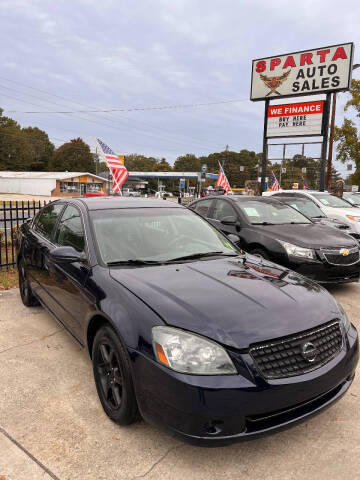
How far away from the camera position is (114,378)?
8.09ft

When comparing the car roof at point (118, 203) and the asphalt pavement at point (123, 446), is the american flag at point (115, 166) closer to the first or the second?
the car roof at point (118, 203)

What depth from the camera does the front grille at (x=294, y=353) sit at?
201 centimetres

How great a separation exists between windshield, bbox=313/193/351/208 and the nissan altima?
8.23m

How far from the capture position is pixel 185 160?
125750mm

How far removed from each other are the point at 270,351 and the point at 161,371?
0.62m

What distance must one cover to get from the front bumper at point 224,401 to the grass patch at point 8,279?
459 centimetres

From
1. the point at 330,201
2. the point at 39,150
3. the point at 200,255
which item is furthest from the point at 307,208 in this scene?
the point at 39,150

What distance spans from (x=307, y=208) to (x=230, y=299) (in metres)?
7.39

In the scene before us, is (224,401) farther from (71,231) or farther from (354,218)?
(354,218)

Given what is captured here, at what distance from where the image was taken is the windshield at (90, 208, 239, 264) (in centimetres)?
306

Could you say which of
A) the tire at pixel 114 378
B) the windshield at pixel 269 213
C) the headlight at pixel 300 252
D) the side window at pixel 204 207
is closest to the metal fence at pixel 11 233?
the side window at pixel 204 207

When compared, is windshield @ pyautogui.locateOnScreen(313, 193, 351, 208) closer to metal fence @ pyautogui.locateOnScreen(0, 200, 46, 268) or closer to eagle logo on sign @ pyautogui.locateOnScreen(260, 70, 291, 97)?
eagle logo on sign @ pyautogui.locateOnScreen(260, 70, 291, 97)

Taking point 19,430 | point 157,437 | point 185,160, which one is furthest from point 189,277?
point 185,160

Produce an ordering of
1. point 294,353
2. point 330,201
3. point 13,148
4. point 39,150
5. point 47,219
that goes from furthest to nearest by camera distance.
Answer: point 39,150, point 13,148, point 330,201, point 47,219, point 294,353
